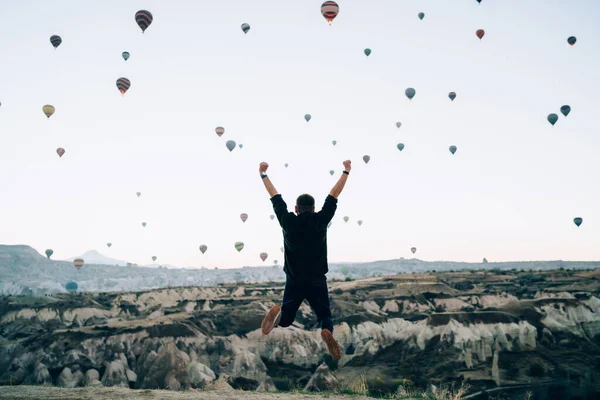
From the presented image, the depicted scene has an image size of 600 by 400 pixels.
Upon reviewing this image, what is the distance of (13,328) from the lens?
7788 centimetres

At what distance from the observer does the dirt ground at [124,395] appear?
13008 mm

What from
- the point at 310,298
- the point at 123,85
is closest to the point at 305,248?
the point at 310,298

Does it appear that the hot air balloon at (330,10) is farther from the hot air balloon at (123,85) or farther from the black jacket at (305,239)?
the black jacket at (305,239)

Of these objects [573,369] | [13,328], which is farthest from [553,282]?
[13,328]

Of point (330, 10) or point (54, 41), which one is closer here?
point (330, 10)

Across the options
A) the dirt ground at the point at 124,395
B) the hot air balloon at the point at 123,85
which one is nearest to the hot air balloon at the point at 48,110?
the hot air balloon at the point at 123,85

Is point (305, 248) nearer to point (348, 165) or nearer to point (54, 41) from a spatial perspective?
point (348, 165)

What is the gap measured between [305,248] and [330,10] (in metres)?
37.7

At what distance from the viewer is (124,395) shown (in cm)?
1334

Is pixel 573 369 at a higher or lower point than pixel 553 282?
lower

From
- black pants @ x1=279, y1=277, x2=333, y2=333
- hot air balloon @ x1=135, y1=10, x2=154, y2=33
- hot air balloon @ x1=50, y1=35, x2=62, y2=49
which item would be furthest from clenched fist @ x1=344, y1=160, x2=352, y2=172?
hot air balloon @ x1=50, y1=35, x2=62, y2=49

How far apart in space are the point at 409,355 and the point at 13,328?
183 feet

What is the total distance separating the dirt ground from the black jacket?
681 cm

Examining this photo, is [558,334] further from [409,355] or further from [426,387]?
[426,387]
